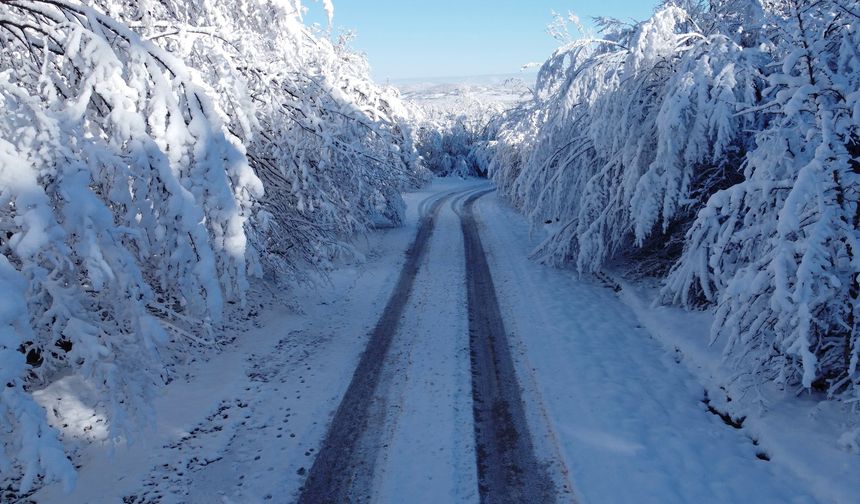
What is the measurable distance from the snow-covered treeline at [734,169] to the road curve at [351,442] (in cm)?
446

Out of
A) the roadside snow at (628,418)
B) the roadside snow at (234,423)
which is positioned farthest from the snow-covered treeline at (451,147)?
the roadside snow at (234,423)

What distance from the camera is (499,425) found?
6.09 meters

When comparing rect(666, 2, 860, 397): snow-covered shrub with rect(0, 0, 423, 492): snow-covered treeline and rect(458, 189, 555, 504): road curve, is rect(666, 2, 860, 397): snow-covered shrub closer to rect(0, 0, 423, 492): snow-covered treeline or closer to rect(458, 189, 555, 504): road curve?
rect(458, 189, 555, 504): road curve

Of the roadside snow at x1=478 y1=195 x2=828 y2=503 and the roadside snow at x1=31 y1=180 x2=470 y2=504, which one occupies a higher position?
the roadside snow at x1=31 y1=180 x2=470 y2=504

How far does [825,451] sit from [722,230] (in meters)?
2.95

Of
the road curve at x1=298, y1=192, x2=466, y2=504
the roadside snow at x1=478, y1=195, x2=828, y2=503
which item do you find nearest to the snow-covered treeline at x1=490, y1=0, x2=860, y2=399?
the roadside snow at x1=478, y1=195, x2=828, y2=503

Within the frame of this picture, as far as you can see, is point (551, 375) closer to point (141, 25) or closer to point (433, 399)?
point (433, 399)

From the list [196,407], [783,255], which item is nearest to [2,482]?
[196,407]

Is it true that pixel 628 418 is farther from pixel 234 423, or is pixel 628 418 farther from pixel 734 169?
pixel 734 169

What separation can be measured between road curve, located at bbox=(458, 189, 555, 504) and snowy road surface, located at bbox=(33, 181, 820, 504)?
21 millimetres

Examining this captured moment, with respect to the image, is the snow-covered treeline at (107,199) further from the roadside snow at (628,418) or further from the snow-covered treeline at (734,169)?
the snow-covered treeline at (734,169)

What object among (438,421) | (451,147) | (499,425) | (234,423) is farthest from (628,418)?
(451,147)

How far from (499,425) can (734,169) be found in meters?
7.22

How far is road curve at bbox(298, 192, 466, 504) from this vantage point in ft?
16.0
